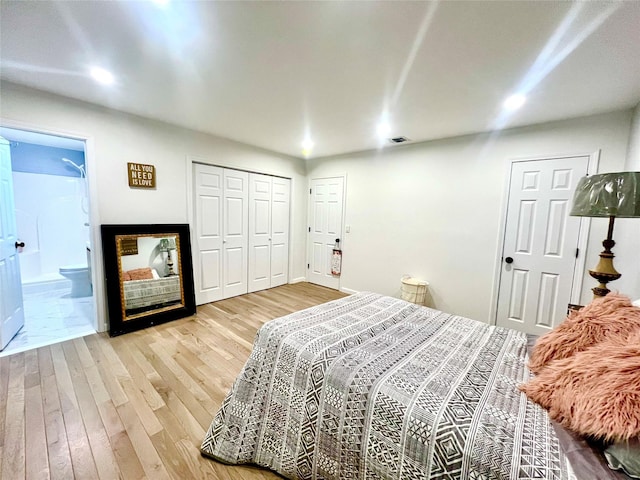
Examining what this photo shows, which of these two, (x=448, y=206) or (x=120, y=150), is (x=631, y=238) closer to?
(x=448, y=206)

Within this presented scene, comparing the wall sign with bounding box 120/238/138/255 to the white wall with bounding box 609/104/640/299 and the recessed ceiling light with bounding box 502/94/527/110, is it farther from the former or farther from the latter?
the white wall with bounding box 609/104/640/299

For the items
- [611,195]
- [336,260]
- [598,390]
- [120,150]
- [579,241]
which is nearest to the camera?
[598,390]

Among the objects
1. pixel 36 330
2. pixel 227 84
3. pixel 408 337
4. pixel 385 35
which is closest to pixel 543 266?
pixel 408 337

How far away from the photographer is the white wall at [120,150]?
2.29 metres

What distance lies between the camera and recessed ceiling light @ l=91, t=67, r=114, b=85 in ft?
6.39

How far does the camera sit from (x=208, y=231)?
3602mm

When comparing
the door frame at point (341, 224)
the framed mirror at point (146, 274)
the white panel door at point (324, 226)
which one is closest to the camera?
the framed mirror at point (146, 274)

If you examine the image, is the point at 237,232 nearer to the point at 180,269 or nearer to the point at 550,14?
the point at 180,269

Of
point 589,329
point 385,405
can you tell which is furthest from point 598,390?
point 385,405

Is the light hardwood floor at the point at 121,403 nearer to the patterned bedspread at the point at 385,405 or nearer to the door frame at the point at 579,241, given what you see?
the patterned bedspread at the point at 385,405

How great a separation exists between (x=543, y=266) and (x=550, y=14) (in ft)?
7.75

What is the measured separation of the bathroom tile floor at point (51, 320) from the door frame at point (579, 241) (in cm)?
448

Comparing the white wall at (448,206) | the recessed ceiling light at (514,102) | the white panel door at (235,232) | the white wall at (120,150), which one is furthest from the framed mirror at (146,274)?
the recessed ceiling light at (514,102)

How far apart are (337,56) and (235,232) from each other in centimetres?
285
